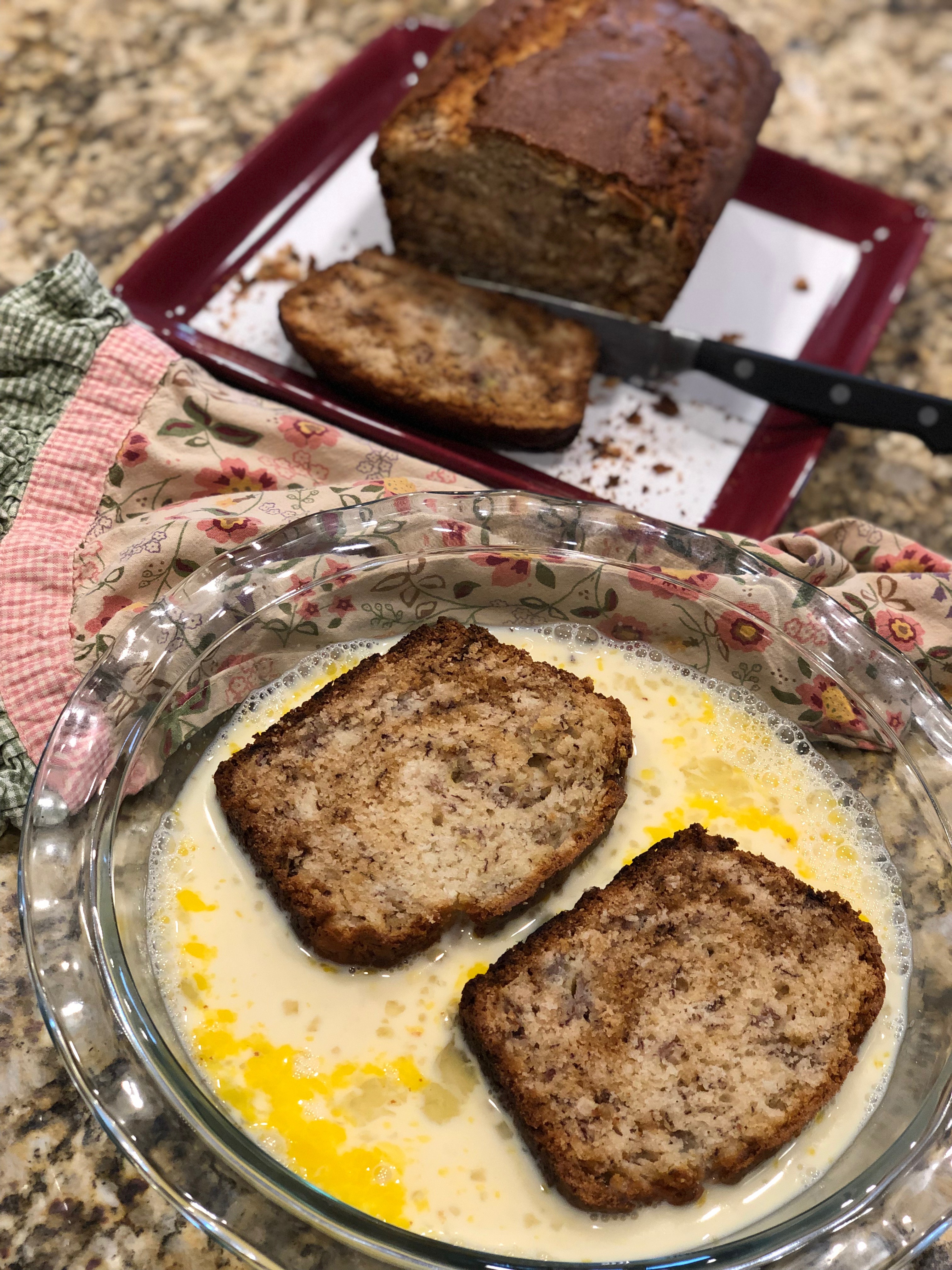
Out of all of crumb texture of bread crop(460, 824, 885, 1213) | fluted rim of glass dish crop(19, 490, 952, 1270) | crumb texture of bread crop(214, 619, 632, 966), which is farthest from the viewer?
crumb texture of bread crop(214, 619, 632, 966)

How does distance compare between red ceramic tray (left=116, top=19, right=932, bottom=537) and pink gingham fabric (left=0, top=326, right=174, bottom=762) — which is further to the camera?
red ceramic tray (left=116, top=19, right=932, bottom=537)

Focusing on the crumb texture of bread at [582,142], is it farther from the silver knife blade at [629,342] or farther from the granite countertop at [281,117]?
the granite countertop at [281,117]

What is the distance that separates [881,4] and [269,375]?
242 cm

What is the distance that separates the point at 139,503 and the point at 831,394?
59.0 inches

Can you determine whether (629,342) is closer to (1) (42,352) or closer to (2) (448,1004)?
(1) (42,352)

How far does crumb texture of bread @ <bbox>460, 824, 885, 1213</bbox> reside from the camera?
61.9 inches

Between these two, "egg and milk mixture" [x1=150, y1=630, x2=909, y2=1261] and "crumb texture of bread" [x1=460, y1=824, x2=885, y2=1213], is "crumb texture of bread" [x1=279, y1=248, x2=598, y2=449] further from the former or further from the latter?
"crumb texture of bread" [x1=460, y1=824, x2=885, y2=1213]

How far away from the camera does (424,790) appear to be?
1.84 metres

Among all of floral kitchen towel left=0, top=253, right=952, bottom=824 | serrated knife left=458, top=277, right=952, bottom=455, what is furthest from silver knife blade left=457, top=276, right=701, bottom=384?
floral kitchen towel left=0, top=253, right=952, bottom=824

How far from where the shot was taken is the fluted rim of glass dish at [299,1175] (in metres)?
1.43

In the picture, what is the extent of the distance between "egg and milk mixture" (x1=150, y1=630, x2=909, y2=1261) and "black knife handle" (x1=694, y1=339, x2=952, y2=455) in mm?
819

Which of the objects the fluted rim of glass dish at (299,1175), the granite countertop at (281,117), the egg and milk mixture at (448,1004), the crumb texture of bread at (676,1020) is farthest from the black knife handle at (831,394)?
the fluted rim of glass dish at (299,1175)

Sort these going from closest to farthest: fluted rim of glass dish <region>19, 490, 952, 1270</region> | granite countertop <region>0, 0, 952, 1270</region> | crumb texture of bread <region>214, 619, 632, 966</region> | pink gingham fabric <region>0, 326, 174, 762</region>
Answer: fluted rim of glass dish <region>19, 490, 952, 1270</region>
crumb texture of bread <region>214, 619, 632, 966</region>
pink gingham fabric <region>0, 326, 174, 762</region>
granite countertop <region>0, 0, 952, 1270</region>

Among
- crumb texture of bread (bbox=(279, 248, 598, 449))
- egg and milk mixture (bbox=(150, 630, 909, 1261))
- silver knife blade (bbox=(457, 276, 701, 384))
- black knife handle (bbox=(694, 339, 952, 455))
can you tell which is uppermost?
black knife handle (bbox=(694, 339, 952, 455))
